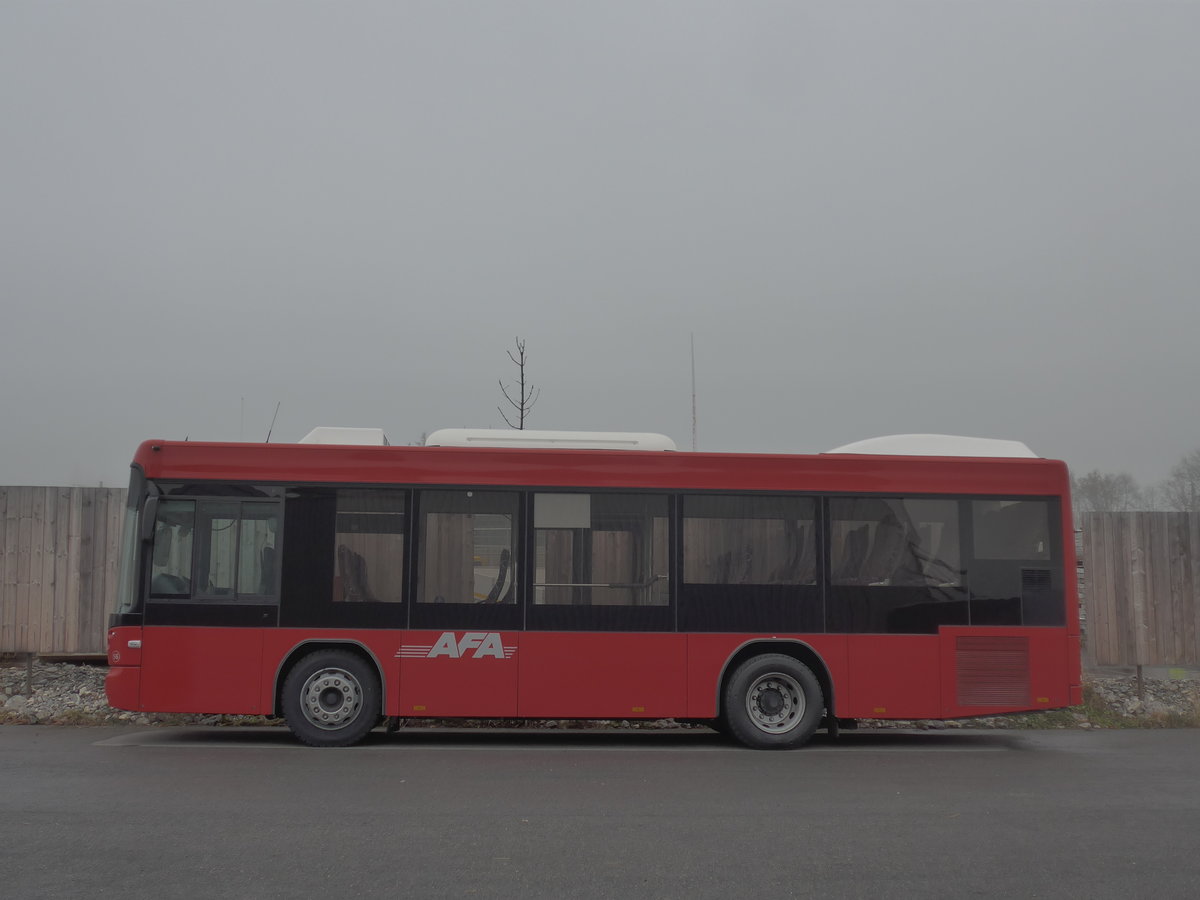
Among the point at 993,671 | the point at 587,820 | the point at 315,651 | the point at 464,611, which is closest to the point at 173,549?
the point at 315,651

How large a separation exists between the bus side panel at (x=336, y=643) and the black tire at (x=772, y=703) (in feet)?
10.5

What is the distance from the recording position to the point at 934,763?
9.38m

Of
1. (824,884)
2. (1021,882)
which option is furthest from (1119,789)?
(824,884)

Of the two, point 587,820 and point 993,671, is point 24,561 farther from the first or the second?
point 993,671

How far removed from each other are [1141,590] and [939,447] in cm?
440

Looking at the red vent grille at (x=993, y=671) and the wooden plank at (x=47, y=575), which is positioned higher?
the wooden plank at (x=47, y=575)

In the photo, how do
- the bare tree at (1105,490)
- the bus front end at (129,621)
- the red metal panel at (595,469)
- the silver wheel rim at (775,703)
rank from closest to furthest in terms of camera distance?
the bus front end at (129,621)
the silver wheel rim at (775,703)
the red metal panel at (595,469)
the bare tree at (1105,490)

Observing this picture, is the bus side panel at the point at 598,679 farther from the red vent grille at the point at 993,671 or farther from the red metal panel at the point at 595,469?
the red vent grille at the point at 993,671

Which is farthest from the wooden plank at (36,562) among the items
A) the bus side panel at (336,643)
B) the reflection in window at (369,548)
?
the reflection in window at (369,548)

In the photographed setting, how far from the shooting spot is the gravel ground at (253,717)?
1167 cm

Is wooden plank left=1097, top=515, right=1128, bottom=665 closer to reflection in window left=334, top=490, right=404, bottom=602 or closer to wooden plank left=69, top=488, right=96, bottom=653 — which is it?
reflection in window left=334, top=490, right=404, bottom=602

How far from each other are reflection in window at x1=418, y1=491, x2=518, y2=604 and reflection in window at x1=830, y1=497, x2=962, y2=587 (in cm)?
325

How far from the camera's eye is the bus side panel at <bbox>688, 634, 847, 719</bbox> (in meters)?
10.1

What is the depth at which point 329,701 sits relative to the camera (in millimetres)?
9977
